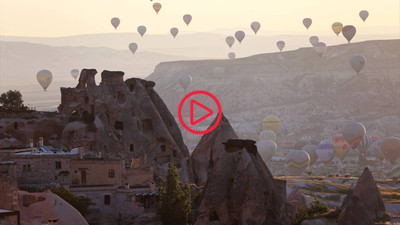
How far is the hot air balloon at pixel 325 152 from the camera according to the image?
184 metres

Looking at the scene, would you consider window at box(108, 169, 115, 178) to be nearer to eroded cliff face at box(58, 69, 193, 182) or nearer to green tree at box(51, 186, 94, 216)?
green tree at box(51, 186, 94, 216)

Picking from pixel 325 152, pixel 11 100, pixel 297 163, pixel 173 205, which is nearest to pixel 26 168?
pixel 173 205

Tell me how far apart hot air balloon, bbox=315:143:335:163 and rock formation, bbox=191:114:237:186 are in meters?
106

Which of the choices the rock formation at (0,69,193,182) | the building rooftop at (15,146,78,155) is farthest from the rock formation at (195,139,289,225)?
the rock formation at (0,69,193,182)

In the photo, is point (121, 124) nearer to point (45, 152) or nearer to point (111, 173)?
point (45, 152)

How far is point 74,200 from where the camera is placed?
57188 mm

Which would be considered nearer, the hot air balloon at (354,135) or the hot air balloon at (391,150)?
the hot air balloon at (391,150)

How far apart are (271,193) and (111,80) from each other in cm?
3391

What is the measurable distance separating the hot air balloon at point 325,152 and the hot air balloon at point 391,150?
1131 centimetres

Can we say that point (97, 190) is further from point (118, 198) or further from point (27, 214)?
point (27, 214)

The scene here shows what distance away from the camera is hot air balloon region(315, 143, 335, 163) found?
605 ft

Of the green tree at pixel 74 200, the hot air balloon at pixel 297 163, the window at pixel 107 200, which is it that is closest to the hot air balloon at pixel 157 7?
the hot air balloon at pixel 297 163

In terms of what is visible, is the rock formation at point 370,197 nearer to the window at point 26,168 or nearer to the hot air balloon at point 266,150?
the window at point 26,168

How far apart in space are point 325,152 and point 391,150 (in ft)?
46.2
